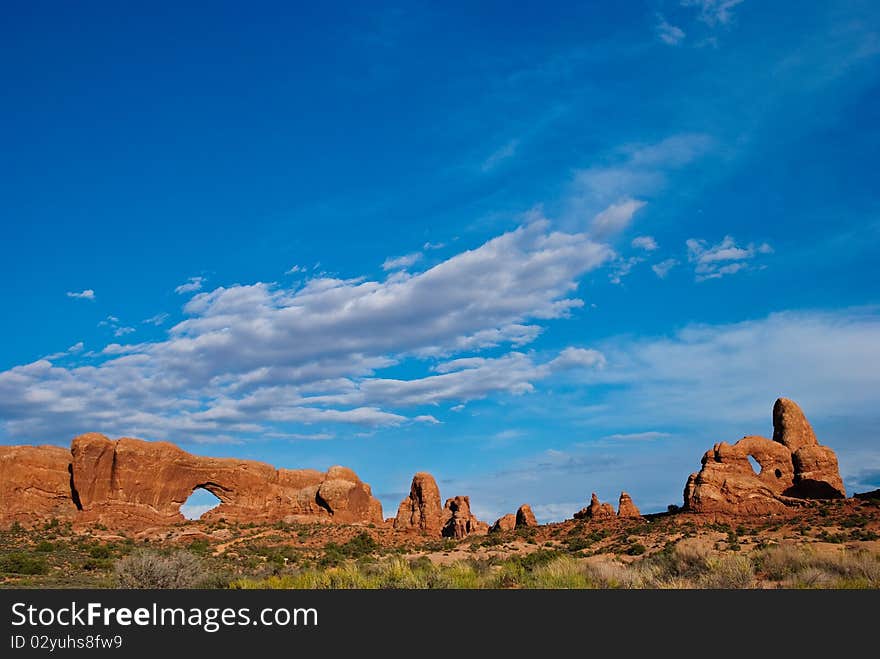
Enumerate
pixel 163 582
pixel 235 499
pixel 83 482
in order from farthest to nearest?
pixel 235 499 < pixel 83 482 < pixel 163 582

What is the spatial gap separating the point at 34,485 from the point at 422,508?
40567 millimetres

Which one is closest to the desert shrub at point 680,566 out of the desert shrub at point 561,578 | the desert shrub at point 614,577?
the desert shrub at point 614,577

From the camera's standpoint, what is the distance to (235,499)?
72.9m

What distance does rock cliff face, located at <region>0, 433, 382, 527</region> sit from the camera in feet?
212

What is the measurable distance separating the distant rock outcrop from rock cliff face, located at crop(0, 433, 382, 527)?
1633 inches

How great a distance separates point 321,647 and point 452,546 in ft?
141

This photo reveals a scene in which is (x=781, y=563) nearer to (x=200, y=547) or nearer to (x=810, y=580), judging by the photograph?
(x=810, y=580)

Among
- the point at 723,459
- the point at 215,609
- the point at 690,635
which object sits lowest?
the point at 690,635

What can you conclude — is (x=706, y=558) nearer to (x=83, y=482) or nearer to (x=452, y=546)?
(x=452, y=546)

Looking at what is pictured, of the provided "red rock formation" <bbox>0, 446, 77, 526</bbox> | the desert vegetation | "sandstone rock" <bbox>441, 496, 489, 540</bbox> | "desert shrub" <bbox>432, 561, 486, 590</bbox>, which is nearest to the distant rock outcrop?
the desert vegetation

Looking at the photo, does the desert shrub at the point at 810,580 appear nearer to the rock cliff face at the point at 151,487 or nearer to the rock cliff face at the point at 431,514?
the rock cliff face at the point at 431,514

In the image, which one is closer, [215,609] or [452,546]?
[215,609]

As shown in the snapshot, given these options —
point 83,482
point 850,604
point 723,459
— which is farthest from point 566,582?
point 83,482

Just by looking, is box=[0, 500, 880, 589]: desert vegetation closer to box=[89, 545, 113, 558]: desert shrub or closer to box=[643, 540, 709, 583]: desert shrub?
box=[643, 540, 709, 583]: desert shrub
